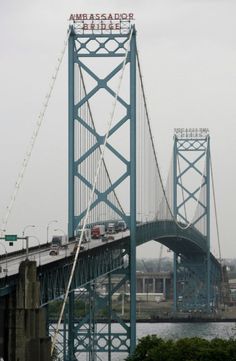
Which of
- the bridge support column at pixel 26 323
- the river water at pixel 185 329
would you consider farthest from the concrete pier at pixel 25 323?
the river water at pixel 185 329

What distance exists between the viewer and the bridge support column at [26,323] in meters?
31.8

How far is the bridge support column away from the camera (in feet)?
104

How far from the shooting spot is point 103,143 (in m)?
56.2

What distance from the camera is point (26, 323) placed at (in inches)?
1276

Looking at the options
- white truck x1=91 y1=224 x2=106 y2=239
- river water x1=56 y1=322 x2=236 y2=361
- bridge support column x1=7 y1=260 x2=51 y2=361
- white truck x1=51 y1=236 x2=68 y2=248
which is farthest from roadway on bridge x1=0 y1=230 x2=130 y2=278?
river water x1=56 y1=322 x2=236 y2=361

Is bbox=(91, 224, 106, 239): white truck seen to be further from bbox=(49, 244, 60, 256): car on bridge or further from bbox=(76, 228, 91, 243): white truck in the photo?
bbox=(49, 244, 60, 256): car on bridge

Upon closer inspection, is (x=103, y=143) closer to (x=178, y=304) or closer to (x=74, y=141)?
(x=74, y=141)

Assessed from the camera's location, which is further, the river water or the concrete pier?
the river water

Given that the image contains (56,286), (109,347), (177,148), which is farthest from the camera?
(177,148)

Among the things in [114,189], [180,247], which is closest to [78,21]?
[114,189]

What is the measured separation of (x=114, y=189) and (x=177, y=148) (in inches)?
2157

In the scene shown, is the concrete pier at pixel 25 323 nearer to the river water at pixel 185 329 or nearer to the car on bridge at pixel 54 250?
the car on bridge at pixel 54 250

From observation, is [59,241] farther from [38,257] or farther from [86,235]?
[38,257]

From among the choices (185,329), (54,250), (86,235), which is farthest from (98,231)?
(185,329)
